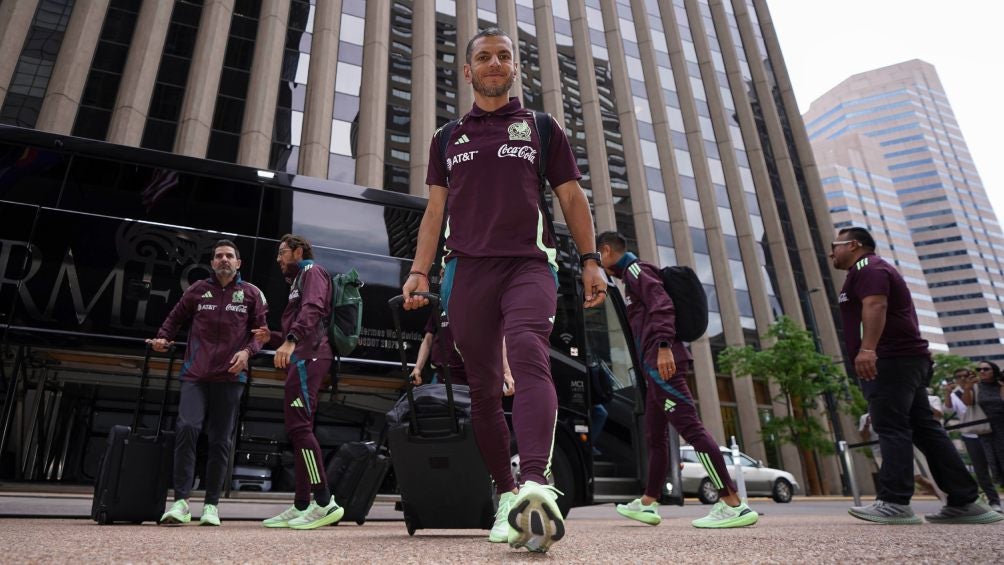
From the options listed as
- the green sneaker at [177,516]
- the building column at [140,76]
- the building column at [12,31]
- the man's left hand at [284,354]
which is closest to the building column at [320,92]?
the building column at [140,76]

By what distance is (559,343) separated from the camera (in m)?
5.64

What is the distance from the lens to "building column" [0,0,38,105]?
1736 centimetres

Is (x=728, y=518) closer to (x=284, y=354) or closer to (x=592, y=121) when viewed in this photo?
(x=284, y=354)

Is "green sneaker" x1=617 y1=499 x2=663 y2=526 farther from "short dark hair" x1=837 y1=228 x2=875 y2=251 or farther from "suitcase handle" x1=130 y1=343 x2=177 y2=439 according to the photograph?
"suitcase handle" x1=130 y1=343 x2=177 y2=439

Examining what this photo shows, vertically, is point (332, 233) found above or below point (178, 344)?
above

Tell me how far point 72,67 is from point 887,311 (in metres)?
21.8

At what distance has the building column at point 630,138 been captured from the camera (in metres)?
26.4

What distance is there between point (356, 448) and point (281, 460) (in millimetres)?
1170

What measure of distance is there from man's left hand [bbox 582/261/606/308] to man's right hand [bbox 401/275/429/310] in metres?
0.68

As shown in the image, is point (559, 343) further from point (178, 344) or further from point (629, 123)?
point (629, 123)

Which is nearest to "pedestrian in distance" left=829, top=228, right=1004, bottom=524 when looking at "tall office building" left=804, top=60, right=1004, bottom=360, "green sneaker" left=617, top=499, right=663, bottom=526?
"green sneaker" left=617, top=499, right=663, bottom=526

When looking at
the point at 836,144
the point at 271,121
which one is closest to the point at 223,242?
the point at 271,121

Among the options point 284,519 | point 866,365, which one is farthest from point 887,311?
point 284,519

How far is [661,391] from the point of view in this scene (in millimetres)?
4086
